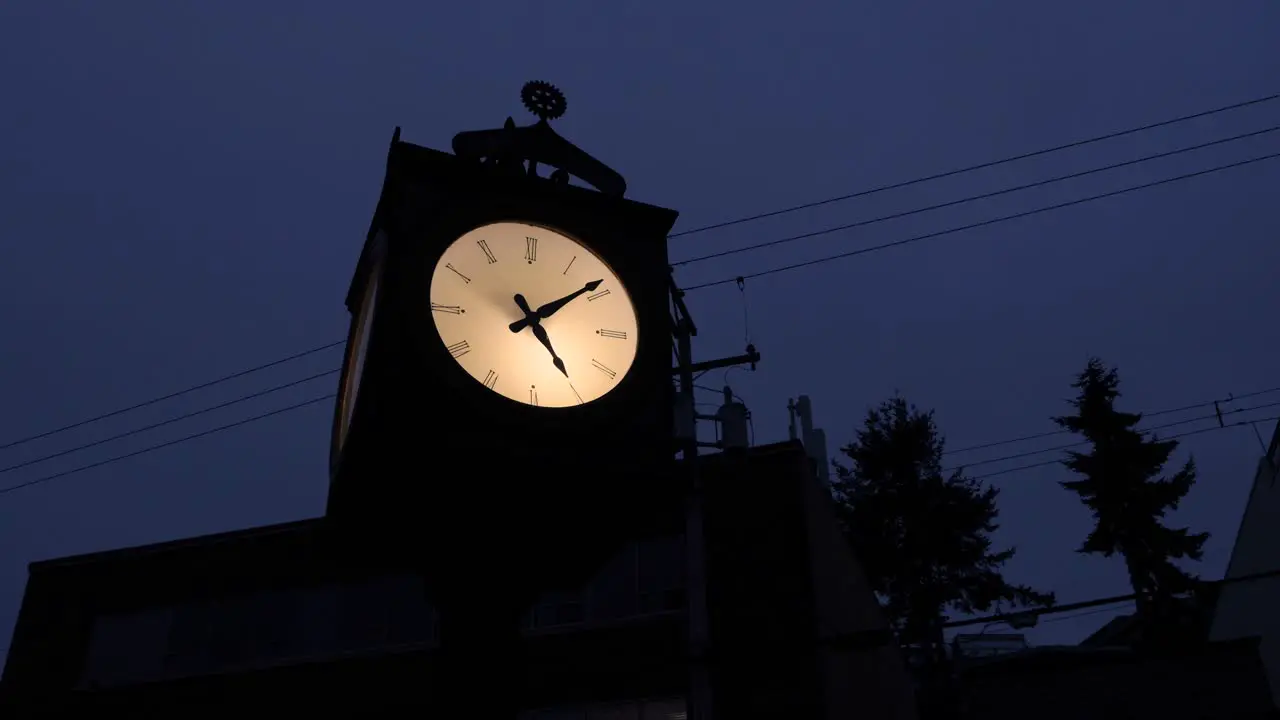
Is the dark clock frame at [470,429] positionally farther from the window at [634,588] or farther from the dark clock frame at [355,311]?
the window at [634,588]

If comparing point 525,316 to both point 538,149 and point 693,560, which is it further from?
point 693,560

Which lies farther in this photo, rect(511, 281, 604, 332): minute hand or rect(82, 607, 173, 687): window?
rect(82, 607, 173, 687): window

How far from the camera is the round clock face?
256 centimetres

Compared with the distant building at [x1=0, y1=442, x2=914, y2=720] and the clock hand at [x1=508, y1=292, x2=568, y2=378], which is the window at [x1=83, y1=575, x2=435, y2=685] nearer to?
the distant building at [x1=0, y1=442, x2=914, y2=720]

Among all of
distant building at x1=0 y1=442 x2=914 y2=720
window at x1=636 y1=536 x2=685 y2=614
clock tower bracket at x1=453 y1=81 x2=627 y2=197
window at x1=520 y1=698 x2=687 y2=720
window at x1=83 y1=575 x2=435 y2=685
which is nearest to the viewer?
clock tower bracket at x1=453 y1=81 x2=627 y2=197

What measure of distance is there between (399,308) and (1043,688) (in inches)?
952

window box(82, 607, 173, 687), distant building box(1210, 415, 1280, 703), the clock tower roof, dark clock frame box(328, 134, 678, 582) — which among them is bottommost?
dark clock frame box(328, 134, 678, 582)

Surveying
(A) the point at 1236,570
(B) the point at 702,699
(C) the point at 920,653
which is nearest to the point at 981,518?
(C) the point at 920,653

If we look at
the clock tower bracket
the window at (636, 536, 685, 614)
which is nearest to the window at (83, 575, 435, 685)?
the window at (636, 536, 685, 614)

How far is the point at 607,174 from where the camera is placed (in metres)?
3.09

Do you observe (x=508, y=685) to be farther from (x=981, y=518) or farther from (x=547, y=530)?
(x=981, y=518)

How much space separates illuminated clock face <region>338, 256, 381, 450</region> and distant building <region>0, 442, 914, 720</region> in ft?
42.3

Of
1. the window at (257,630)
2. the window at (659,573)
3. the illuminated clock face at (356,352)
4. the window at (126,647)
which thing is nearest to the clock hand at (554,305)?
the illuminated clock face at (356,352)

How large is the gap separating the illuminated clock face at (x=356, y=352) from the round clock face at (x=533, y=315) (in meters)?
0.22
